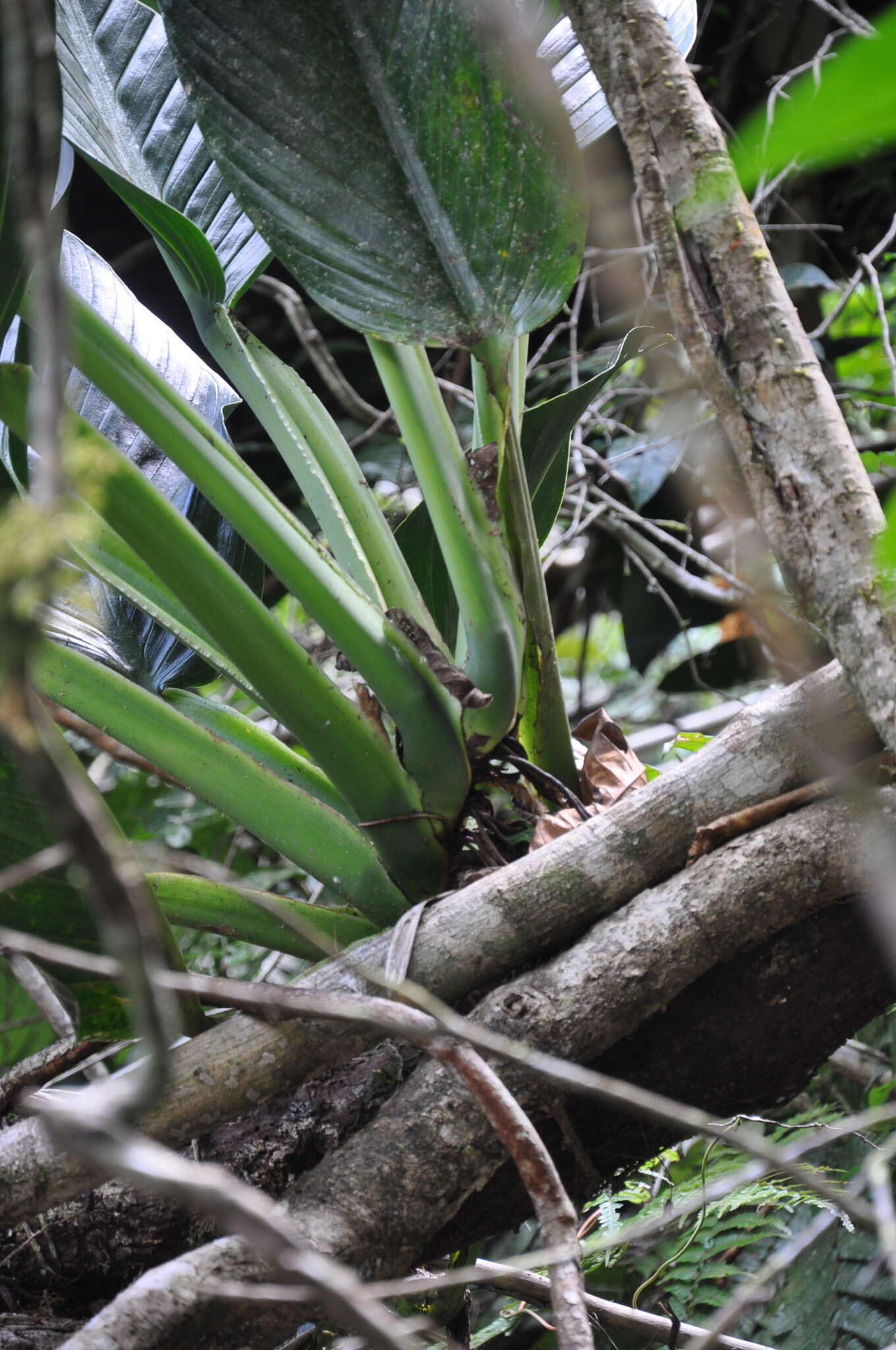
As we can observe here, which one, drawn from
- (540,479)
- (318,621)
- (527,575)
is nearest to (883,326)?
(540,479)

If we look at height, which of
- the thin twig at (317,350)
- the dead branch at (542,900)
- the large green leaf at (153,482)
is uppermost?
the thin twig at (317,350)

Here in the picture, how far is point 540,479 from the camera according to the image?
0.89m

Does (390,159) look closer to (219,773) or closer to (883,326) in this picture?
(219,773)

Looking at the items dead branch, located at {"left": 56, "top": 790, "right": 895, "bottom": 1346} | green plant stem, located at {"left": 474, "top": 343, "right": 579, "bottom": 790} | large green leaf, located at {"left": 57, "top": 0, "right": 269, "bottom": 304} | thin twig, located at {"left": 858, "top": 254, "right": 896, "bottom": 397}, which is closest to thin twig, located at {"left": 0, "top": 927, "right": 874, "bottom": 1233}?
dead branch, located at {"left": 56, "top": 790, "right": 895, "bottom": 1346}

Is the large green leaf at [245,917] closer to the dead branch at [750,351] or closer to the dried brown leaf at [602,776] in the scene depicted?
the dried brown leaf at [602,776]

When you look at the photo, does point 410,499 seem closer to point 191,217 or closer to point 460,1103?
point 191,217

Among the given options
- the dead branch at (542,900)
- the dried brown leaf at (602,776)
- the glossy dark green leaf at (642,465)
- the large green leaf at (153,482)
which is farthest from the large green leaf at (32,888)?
the glossy dark green leaf at (642,465)

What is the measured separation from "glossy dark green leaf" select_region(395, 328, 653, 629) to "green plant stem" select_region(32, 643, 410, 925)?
296 mm

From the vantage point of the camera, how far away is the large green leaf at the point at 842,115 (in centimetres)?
15

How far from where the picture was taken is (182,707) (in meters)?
0.86

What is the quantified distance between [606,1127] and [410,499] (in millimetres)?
1655

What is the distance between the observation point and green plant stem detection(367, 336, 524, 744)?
0.71 metres

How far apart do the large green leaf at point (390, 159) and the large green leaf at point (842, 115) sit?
56 cm

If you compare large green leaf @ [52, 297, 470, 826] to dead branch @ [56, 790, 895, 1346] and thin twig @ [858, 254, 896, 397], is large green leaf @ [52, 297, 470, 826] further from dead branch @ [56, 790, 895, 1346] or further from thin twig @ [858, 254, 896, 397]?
thin twig @ [858, 254, 896, 397]
